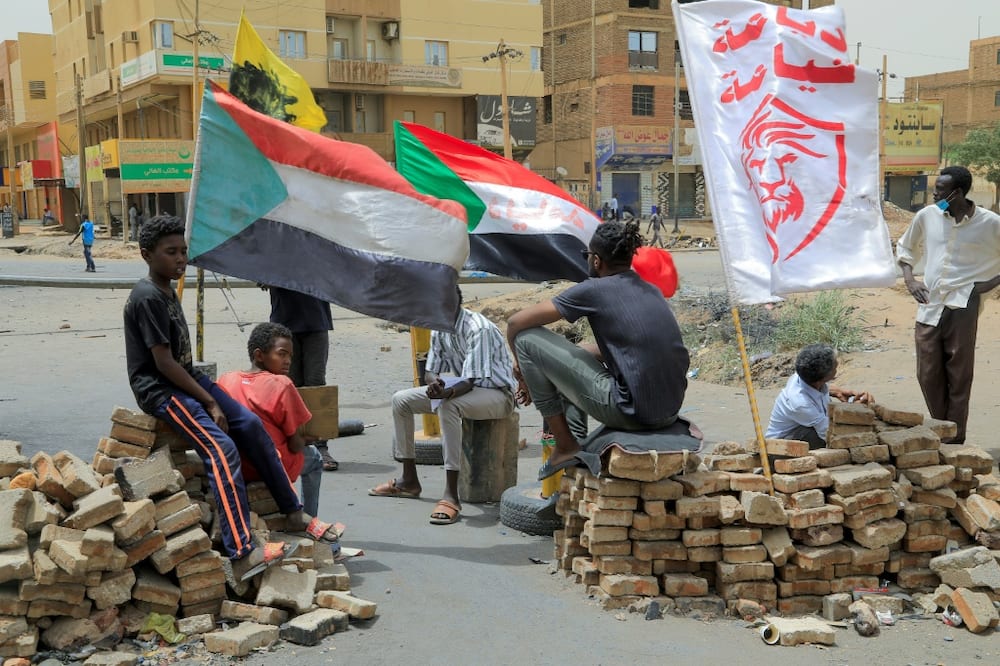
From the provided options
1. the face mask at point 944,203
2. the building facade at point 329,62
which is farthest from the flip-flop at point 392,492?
the building facade at point 329,62

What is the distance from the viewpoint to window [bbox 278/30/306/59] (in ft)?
157

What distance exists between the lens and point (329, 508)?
21.6ft

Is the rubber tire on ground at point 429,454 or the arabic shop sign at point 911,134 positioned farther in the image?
the arabic shop sign at point 911,134

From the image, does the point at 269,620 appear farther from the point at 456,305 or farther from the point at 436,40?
the point at 436,40

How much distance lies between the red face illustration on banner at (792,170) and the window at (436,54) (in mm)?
47482

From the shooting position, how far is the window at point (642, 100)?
2148 inches

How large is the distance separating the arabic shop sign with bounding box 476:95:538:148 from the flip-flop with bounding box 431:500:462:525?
4555cm

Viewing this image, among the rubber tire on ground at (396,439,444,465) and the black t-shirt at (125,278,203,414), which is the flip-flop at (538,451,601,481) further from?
the rubber tire on ground at (396,439,444,465)

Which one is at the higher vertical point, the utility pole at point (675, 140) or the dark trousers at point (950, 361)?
the utility pole at point (675, 140)

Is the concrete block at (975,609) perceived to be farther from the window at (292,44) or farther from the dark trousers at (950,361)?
the window at (292,44)

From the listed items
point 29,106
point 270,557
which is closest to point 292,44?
point 29,106

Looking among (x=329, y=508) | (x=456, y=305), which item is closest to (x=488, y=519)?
(x=329, y=508)

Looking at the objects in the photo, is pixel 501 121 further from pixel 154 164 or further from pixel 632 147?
pixel 154 164

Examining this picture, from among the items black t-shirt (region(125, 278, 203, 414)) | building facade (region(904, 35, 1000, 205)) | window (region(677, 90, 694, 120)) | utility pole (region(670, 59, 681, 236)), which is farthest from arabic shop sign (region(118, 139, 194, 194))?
building facade (region(904, 35, 1000, 205))
